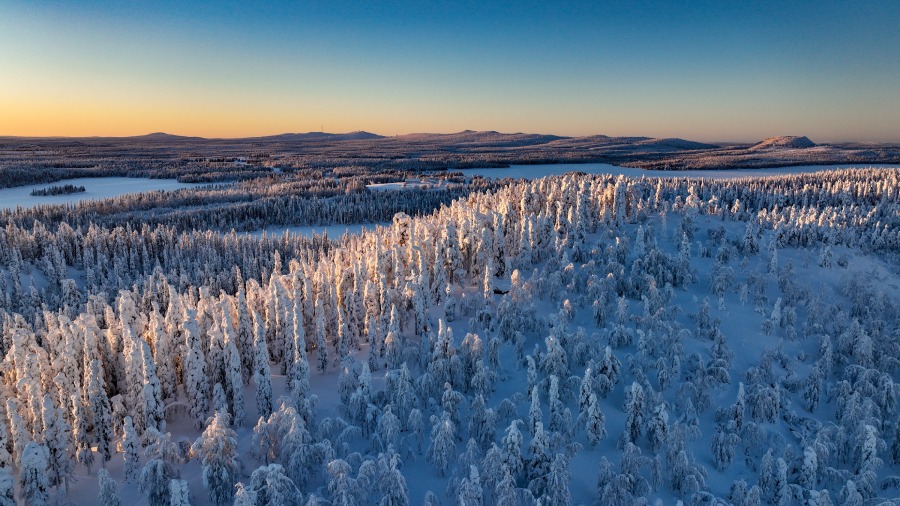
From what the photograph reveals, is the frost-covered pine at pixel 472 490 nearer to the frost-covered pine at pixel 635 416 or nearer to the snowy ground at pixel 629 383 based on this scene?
the snowy ground at pixel 629 383

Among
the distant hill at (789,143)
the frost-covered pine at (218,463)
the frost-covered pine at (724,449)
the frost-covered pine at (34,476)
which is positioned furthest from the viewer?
the distant hill at (789,143)

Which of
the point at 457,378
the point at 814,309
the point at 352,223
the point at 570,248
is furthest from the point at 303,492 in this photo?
the point at 352,223

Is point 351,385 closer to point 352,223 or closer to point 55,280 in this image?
point 55,280

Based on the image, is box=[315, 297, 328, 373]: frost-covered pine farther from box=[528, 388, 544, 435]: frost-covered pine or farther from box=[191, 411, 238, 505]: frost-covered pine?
box=[528, 388, 544, 435]: frost-covered pine

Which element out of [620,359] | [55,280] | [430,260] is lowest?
[55,280]

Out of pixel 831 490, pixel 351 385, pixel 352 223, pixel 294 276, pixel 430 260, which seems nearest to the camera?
pixel 831 490

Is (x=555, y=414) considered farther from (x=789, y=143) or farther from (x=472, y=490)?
(x=789, y=143)

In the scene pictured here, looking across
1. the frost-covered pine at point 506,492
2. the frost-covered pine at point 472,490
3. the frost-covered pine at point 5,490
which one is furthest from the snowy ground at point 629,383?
the frost-covered pine at point 5,490
